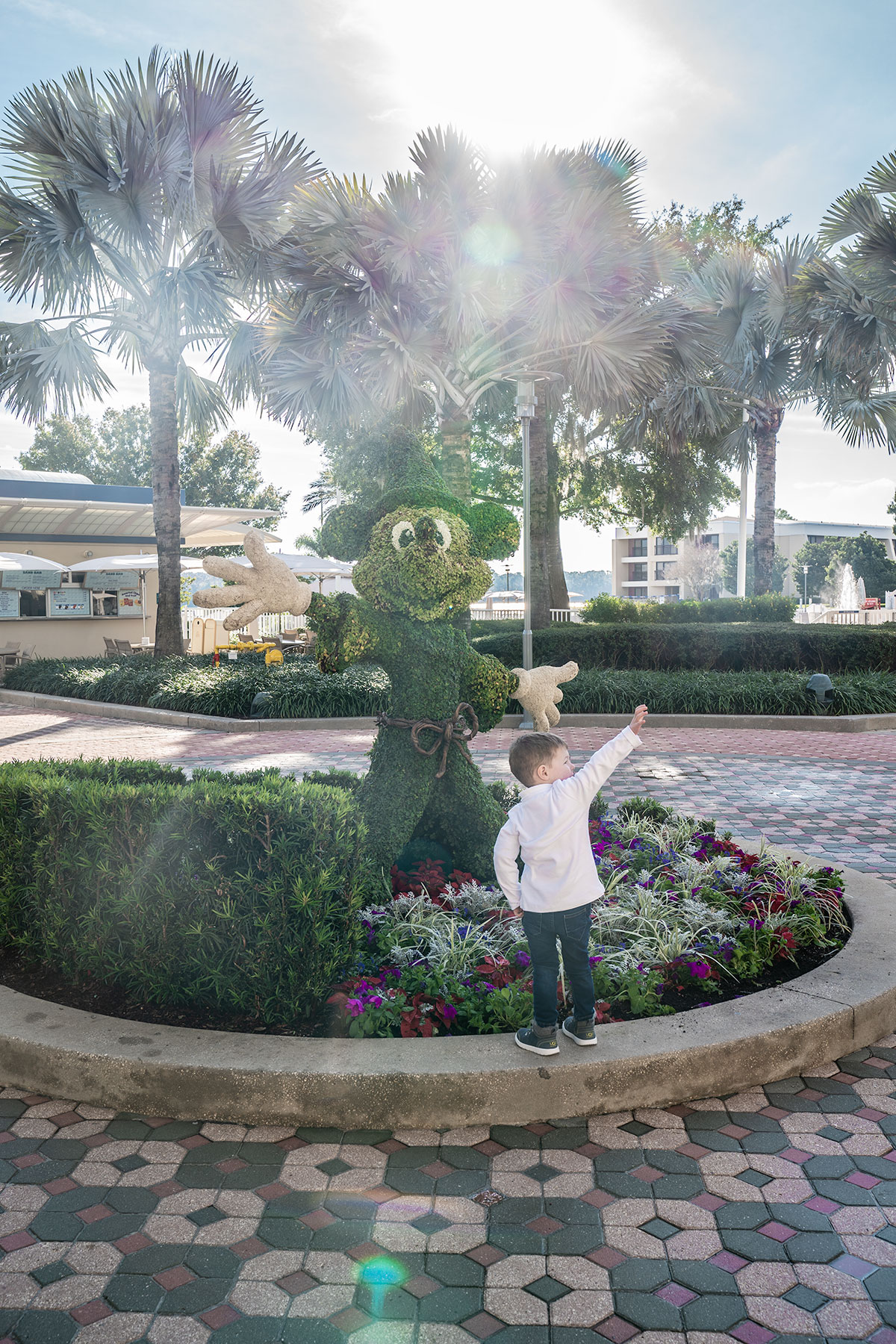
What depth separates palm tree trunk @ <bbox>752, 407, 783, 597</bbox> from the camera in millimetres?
19938

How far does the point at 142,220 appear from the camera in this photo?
1427 centimetres

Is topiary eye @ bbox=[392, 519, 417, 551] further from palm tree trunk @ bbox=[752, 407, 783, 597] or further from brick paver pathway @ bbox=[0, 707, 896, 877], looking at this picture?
palm tree trunk @ bbox=[752, 407, 783, 597]

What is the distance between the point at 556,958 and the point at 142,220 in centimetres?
1447

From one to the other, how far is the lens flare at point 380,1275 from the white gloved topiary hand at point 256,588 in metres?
2.29

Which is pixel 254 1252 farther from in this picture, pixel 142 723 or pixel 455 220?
pixel 455 220

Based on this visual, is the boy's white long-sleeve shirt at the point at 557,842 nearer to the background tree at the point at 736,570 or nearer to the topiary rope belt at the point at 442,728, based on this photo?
the topiary rope belt at the point at 442,728

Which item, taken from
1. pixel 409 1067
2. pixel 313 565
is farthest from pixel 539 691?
pixel 313 565

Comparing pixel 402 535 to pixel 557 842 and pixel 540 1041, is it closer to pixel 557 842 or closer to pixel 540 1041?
pixel 557 842

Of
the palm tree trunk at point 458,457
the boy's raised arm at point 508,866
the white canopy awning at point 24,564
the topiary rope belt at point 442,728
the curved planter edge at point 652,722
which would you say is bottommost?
the curved planter edge at point 652,722

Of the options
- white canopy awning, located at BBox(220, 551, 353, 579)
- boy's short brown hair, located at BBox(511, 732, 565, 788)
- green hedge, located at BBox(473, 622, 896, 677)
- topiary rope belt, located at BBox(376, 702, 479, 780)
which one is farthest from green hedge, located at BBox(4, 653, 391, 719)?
boy's short brown hair, located at BBox(511, 732, 565, 788)

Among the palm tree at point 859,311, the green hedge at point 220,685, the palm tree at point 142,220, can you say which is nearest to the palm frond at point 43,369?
the palm tree at point 142,220

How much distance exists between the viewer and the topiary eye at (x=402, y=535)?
4078 mm

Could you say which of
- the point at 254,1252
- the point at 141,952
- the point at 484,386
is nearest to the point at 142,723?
the point at 484,386

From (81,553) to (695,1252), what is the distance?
2283 cm
